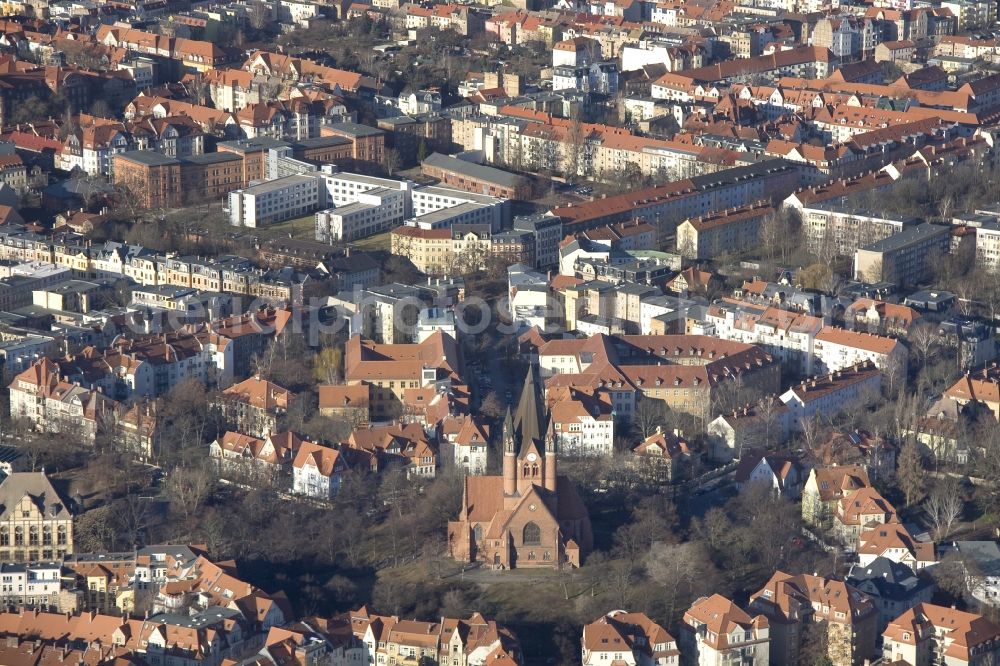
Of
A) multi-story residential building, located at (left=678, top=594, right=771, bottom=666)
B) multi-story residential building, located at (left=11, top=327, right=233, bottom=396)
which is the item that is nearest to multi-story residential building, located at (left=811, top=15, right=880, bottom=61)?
multi-story residential building, located at (left=11, top=327, right=233, bottom=396)

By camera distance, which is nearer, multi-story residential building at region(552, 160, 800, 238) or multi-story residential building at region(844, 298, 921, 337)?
multi-story residential building at region(844, 298, 921, 337)

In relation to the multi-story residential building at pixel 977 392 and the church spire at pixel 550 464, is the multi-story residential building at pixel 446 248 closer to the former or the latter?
the multi-story residential building at pixel 977 392

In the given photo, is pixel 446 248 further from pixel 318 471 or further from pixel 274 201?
pixel 318 471

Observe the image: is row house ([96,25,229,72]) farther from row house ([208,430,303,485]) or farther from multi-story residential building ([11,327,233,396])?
row house ([208,430,303,485])

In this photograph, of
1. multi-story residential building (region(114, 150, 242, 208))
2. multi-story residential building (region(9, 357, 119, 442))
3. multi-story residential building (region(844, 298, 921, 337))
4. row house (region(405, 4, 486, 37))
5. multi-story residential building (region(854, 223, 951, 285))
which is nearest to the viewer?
multi-story residential building (region(9, 357, 119, 442))

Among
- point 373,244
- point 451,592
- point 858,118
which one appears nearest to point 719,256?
point 373,244

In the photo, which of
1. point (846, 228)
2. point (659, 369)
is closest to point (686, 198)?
point (846, 228)

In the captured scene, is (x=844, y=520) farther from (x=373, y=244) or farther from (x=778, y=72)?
(x=778, y=72)
